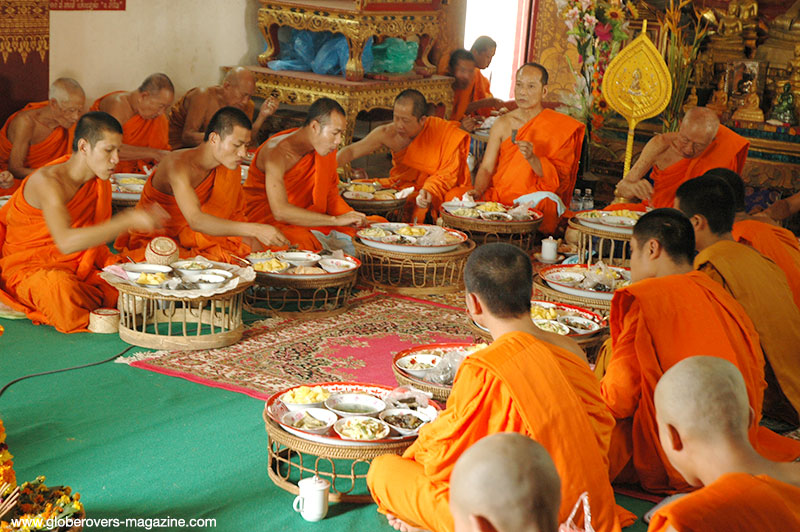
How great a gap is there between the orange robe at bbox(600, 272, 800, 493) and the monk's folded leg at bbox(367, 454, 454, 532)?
110 cm

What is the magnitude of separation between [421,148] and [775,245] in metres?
4.11

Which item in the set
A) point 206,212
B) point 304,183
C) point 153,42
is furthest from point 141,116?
point 206,212

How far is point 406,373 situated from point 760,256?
6.95ft

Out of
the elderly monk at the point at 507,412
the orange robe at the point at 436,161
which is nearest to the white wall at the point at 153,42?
the orange robe at the point at 436,161

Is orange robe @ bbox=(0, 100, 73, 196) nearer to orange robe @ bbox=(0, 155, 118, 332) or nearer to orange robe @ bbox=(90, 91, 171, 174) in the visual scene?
orange robe @ bbox=(90, 91, 171, 174)

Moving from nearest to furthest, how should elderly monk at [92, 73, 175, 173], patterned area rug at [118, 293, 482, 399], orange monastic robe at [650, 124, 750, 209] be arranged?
patterned area rug at [118, 293, 482, 399] → orange monastic robe at [650, 124, 750, 209] → elderly monk at [92, 73, 175, 173]

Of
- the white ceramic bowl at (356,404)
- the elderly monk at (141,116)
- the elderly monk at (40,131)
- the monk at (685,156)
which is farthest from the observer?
the elderly monk at (141,116)

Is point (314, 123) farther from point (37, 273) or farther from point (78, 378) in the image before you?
point (78, 378)

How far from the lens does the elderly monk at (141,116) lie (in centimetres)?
885

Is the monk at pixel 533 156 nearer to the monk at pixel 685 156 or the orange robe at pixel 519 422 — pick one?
the monk at pixel 685 156

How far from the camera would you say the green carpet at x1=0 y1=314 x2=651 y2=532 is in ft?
12.3

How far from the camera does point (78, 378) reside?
16.5ft

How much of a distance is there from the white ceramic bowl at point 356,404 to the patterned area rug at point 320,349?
0.91 m

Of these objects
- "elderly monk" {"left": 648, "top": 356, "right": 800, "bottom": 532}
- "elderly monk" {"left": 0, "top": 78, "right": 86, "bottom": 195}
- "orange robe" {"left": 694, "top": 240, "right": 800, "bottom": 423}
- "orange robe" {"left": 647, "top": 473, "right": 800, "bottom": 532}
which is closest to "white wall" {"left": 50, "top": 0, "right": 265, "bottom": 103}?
"elderly monk" {"left": 0, "top": 78, "right": 86, "bottom": 195}
